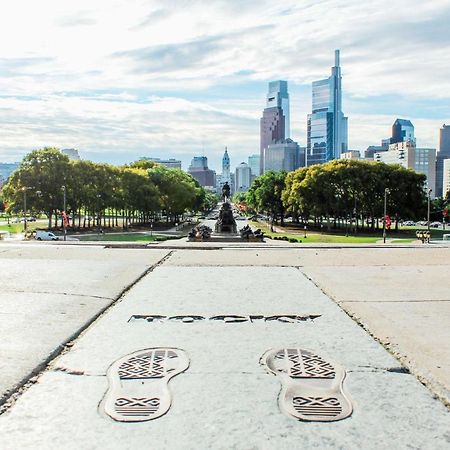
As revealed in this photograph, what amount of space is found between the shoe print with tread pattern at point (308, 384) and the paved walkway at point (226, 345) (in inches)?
6.5

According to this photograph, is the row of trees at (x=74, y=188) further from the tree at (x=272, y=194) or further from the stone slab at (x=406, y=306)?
the stone slab at (x=406, y=306)

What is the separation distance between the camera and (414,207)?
71.9 metres

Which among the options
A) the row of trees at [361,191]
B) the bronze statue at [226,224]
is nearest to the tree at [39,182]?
the bronze statue at [226,224]

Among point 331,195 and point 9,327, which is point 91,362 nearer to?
point 9,327

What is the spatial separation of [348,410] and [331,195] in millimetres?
66419

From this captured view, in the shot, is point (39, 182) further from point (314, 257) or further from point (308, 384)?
point (308, 384)

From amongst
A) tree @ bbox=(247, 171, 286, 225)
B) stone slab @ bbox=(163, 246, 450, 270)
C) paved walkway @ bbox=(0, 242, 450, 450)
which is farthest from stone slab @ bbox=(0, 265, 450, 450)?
tree @ bbox=(247, 171, 286, 225)

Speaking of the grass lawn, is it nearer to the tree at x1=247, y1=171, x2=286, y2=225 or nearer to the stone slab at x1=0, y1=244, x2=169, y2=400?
the stone slab at x1=0, y1=244, x2=169, y2=400

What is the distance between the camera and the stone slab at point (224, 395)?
6141 mm

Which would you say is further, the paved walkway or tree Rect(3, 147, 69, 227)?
tree Rect(3, 147, 69, 227)

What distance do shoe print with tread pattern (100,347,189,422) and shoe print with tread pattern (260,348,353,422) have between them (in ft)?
5.04

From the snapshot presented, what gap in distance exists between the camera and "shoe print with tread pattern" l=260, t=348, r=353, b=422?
689 centimetres

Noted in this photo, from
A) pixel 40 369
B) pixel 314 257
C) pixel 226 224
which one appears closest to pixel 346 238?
pixel 226 224

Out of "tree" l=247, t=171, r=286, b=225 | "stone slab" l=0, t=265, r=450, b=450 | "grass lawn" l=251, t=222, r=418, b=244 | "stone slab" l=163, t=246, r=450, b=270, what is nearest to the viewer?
"stone slab" l=0, t=265, r=450, b=450
